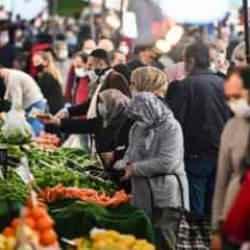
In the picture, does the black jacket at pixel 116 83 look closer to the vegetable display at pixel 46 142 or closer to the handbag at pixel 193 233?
the vegetable display at pixel 46 142

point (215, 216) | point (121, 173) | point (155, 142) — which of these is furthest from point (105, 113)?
point (215, 216)

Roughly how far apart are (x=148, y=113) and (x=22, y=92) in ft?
21.0

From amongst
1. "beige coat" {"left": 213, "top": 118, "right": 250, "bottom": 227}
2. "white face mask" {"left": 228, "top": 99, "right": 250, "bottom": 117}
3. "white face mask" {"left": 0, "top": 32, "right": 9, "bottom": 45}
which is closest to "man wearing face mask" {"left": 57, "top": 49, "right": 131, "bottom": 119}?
"beige coat" {"left": 213, "top": 118, "right": 250, "bottom": 227}

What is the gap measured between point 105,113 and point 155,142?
63.3 inches

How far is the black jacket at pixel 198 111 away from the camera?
1198cm

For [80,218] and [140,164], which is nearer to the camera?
[80,218]

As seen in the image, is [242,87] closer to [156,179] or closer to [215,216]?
[215,216]

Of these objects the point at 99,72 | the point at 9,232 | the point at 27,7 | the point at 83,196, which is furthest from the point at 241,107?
the point at 27,7

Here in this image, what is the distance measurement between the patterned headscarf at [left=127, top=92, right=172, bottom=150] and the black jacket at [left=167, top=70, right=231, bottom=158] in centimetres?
142

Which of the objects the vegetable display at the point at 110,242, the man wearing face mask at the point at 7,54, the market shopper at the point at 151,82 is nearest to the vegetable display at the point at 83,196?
the market shopper at the point at 151,82

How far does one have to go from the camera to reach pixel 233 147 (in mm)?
8023

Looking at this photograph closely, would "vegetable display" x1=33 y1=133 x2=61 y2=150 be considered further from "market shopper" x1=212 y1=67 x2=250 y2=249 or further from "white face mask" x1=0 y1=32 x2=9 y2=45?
"white face mask" x1=0 y1=32 x2=9 y2=45

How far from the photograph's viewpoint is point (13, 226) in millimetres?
8344

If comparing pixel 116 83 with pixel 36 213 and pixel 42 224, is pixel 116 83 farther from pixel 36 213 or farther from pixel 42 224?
pixel 42 224
